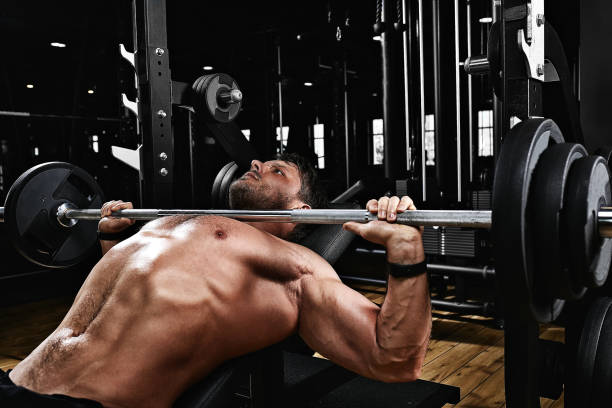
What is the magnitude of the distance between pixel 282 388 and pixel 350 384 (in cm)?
46

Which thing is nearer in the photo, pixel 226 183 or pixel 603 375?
pixel 603 375

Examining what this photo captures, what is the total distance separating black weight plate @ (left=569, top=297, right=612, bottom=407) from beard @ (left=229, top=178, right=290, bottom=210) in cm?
92

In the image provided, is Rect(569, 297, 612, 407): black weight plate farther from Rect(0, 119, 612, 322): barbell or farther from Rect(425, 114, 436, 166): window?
Rect(425, 114, 436, 166): window

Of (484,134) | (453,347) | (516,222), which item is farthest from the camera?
(484,134)

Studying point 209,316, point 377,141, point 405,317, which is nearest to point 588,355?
Result: point 405,317

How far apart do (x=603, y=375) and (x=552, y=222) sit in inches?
24.6

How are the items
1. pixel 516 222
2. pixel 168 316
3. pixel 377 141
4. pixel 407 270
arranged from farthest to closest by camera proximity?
pixel 377 141, pixel 168 316, pixel 407 270, pixel 516 222

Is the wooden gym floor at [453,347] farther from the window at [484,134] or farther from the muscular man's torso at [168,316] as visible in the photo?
the window at [484,134]

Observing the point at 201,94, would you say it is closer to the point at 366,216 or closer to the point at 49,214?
the point at 49,214

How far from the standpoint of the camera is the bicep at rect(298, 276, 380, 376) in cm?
122

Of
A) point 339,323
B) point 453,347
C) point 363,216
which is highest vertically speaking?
point 363,216

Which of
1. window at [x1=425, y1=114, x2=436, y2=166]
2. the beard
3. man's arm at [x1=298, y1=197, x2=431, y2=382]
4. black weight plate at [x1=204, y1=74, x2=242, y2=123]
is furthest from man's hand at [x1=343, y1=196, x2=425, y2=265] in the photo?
window at [x1=425, y1=114, x2=436, y2=166]

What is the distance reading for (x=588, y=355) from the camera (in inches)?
52.5

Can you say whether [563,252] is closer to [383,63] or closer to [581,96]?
[581,96]
